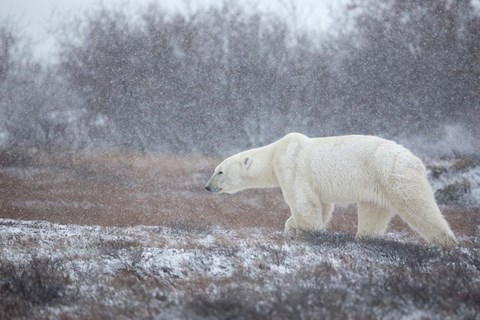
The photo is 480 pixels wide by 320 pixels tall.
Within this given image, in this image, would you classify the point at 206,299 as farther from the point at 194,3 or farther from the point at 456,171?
the point at 194,3

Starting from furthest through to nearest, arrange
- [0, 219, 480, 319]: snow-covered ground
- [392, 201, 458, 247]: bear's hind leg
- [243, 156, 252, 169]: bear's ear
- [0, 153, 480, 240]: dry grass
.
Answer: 1. [0, 153, 480, 240]: dry grass
2. [243, 156, 252, 169]: bear's ear
3. [392, 201, 458, 247]: bear's hind leg
4. [0, 219, 480, 319]: snow-covered ground

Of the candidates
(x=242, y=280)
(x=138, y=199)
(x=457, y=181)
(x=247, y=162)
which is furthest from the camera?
(x=457, y=181)

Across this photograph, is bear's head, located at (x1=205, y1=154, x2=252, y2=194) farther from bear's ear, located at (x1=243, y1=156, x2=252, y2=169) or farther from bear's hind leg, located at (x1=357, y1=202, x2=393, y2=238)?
bear's hind leg, located at (x1=357, y1=202, x2=393, y2=238)

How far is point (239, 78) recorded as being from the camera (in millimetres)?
20359

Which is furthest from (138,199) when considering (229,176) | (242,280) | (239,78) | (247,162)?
(239,78)

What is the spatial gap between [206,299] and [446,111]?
16.3 meters

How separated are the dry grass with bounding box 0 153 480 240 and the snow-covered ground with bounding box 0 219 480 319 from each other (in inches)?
144

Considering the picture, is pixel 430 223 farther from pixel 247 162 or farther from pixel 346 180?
pixel 247 162

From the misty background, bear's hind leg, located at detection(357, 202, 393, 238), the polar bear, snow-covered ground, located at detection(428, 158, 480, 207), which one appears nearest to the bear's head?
the polar bear

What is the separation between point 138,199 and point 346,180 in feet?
20.5

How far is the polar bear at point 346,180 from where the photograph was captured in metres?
5.41

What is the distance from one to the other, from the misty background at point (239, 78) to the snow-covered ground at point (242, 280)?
41.0 feet

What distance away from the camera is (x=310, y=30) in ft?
71.3

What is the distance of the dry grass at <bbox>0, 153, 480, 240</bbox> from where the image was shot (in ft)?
31.1
